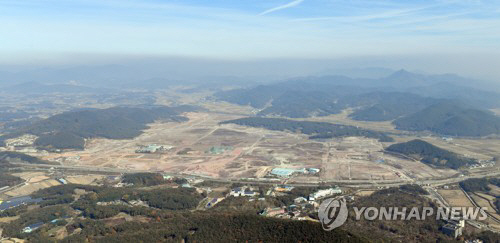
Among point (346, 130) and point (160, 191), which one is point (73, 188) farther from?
point (346, 130)

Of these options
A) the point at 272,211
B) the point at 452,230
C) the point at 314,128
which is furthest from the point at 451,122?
the point at 272,211

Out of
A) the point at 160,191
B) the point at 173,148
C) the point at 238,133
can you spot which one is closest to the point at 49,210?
the point at 160,191

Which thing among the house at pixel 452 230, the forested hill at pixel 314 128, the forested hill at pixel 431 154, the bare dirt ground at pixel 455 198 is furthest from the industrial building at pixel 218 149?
the house at pixel 452 230

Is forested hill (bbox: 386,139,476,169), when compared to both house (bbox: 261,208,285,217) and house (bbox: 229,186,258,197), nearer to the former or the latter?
house (bbox: 229,186,258,197)

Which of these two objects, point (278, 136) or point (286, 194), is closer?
point (286, 194)

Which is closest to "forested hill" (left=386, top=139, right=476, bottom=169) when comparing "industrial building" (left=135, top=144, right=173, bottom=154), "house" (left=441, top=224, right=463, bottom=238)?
"house" (left=441, top=224, right=463, bottom=238)

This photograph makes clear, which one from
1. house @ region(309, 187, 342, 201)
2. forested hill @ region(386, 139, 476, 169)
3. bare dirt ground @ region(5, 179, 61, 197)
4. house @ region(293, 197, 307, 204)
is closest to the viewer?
house @ region(293, 197, 307, 204)
